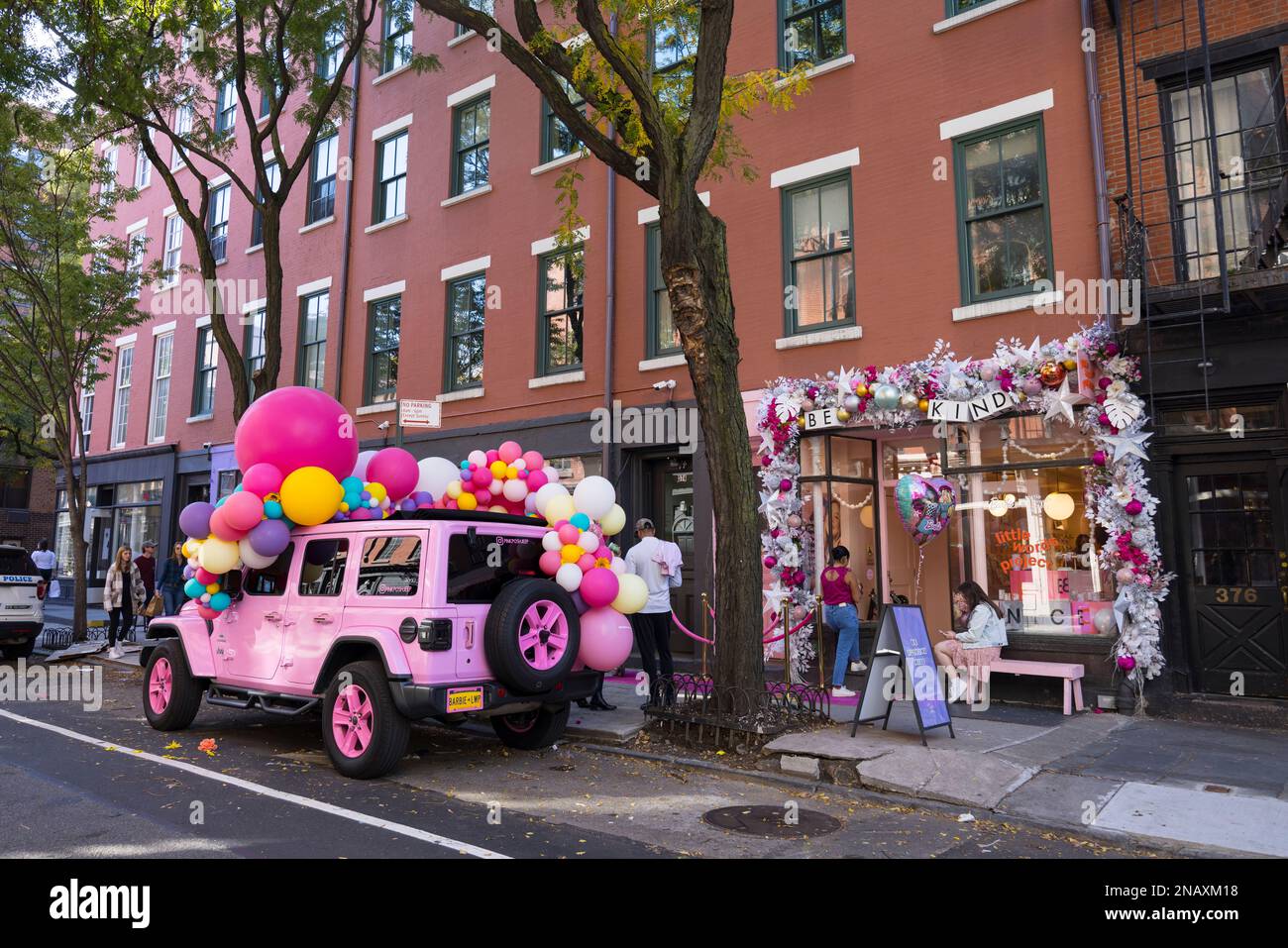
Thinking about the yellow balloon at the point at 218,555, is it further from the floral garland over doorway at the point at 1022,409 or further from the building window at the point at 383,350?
the building window at the point at 383,350

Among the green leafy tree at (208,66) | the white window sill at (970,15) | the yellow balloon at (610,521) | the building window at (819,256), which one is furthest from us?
the green leafy tree at (208,66)

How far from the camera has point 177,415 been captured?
2336 cm

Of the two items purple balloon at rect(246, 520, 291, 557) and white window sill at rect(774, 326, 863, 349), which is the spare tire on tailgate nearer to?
purple balloon at rect(246, 520, 291, 557)

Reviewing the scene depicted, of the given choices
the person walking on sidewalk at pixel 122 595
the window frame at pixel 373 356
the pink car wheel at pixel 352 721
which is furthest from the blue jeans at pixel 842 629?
the person walking on sidewalk at pixel 122 595

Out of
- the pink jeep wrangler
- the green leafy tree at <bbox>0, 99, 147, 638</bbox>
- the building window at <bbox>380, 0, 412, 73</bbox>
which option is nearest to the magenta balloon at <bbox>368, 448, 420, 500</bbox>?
the pink jeep wrangler

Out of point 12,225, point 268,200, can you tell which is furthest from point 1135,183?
point 12,225

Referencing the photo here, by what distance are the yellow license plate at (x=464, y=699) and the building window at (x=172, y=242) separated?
72.4 feet

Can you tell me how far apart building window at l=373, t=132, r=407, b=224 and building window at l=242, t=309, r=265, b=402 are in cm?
454

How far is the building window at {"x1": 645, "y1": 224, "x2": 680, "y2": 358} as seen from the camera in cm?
1395

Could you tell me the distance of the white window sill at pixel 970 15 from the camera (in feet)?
36.4

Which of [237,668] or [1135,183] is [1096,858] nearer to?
[237,668]

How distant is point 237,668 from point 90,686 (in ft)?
19.2

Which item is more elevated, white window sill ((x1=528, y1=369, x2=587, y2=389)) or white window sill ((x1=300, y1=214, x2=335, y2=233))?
white window sill ((x1=300, y1=214, x2=335, y2=233))

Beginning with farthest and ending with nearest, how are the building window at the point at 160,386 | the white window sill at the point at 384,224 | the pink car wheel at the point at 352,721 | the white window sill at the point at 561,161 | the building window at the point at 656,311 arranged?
the building window at the point at 160,386
the white window sill at the point at 384,224
the white window sill at the point at 561,161
the building window at the point at 656,311
the pink car wheel at the point at 352,721
